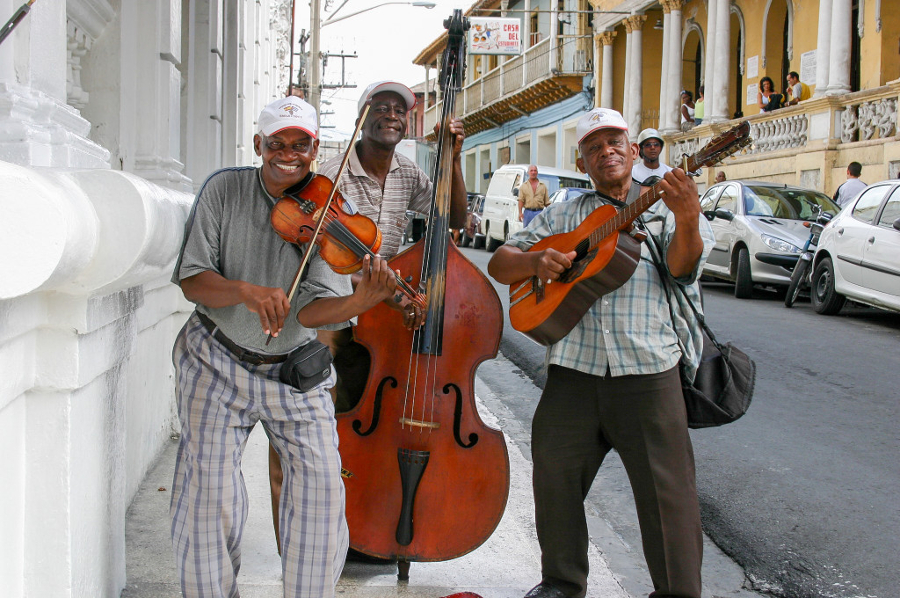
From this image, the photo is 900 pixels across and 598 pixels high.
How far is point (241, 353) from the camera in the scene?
108 inches

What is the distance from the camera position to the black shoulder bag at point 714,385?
312cm

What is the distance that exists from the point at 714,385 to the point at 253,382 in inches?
60.8

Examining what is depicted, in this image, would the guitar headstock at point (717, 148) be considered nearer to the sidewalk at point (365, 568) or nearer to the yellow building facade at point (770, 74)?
the sidewalk at point (365, 568)

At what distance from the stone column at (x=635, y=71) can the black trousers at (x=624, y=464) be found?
77.6 ft

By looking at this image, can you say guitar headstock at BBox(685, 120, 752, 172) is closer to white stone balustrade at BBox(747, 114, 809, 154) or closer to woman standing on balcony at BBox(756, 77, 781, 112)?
white stone balustrade at BBox(747, 114, 809, 154)

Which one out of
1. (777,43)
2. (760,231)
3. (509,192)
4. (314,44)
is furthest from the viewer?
(314,44)

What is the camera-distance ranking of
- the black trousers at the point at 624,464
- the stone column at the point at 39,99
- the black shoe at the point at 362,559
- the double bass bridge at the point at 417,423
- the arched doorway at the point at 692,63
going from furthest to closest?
the arched doorway at the point at 692,63 → the black shoe at the point at 362,559 → the double bass bridge at the point at 417,423 → the black trousers at the point at 624,464 → the stone column at the point at 39,99

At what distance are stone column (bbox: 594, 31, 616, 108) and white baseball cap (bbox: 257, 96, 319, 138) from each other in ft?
85.7

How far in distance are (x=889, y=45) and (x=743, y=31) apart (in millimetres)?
5584

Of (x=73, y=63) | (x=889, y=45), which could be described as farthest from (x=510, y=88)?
(x=73, y=63)

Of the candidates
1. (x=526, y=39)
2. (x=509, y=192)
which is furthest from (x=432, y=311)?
(x=526, y=39)

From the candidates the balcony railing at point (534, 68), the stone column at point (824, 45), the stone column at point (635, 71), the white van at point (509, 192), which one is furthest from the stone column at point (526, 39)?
the stone column at point (824, 45)

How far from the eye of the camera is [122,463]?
2.83 meters

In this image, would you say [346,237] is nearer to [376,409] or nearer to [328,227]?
[328,227]
